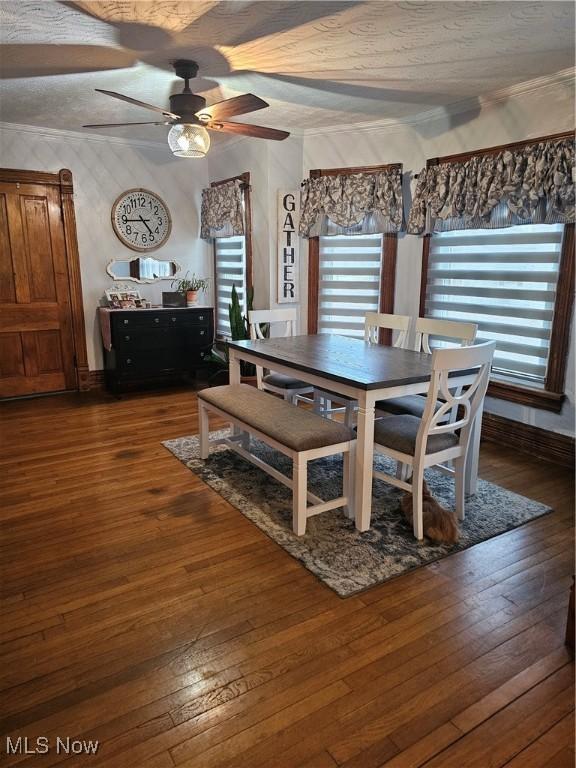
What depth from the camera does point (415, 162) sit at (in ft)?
14.0

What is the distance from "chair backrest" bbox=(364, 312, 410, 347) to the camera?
367 centimetres

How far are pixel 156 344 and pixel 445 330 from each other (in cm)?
303

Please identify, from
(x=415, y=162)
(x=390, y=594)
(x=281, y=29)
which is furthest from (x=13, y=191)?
(x=390, y=594)

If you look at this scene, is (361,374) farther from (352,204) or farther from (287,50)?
(352,204)

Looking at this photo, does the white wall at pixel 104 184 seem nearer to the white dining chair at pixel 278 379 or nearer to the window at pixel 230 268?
the window at pixel 230 268

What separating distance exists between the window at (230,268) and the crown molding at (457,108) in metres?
1.04

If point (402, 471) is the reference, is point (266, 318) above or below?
above

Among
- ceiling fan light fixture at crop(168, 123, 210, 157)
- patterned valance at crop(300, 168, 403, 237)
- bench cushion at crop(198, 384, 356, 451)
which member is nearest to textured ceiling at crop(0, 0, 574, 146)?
ceiling fan light fixture at crop(168, 123, 210, 157)

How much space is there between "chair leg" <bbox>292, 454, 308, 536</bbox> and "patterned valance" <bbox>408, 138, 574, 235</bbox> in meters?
2.35

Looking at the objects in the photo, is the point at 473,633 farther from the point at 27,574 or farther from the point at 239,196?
the point at 239,196

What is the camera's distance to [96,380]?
547cm

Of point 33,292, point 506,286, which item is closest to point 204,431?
point 506,286

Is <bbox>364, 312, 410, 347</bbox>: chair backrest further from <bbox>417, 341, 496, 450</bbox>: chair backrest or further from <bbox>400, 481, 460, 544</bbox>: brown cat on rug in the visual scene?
<bbox>400, 481, 460, 544</bbox>: brown cat on rug

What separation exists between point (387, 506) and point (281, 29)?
2.62 m
